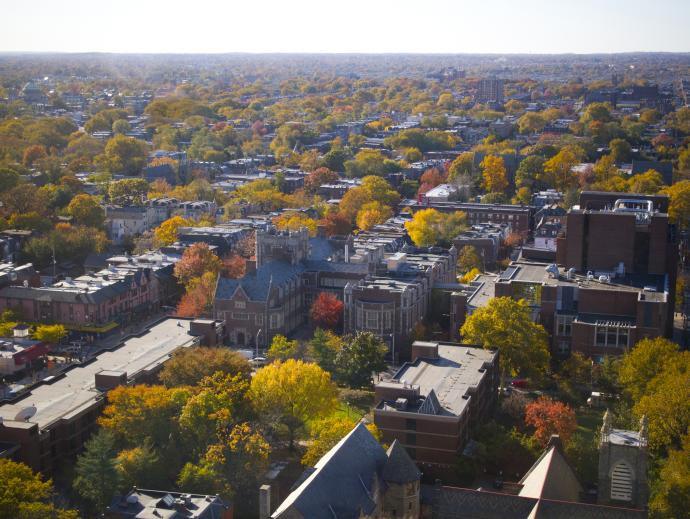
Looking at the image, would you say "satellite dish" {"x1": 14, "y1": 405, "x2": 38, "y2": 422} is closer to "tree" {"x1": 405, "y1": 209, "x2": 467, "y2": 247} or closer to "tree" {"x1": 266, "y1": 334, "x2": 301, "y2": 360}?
"tree" {"x1": 266, "y1": 334, "x2": 301, "y2": 360}

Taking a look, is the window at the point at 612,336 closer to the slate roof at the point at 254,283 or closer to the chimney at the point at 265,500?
the slate roof at the point at 254,283

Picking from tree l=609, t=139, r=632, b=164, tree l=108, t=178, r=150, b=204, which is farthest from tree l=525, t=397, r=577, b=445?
tree l=609, t=139, r=632, b=164

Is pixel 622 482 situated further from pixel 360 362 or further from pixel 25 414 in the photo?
pixel 25 414

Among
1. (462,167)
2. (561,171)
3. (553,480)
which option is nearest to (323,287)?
(553,480)

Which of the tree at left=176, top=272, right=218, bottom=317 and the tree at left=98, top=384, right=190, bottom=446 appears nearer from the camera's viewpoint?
the tree at left=98, top=384, right=190, bottom=446

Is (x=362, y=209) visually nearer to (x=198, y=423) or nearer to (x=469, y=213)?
(x=469, y=213)
